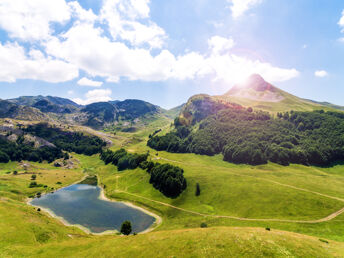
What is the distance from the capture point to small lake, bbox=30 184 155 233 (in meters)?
87.3

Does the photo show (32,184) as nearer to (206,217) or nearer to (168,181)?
(168,181)

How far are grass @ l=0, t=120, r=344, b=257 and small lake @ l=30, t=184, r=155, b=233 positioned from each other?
366 inches

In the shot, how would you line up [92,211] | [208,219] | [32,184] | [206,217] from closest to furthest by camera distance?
[208,219]
[206,217]
[92,211]
[32,184]

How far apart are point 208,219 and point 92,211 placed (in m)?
70.1

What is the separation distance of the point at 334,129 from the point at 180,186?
20082 cm

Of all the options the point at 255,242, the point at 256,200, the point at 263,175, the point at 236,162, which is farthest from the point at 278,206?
the point at 236,162

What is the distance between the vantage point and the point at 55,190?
457ft

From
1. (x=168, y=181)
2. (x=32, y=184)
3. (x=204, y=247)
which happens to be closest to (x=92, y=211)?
(x=168, y=181)

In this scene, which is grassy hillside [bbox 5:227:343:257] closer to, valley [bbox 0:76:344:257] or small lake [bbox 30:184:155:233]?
valley [bbox 0:76:344:257]

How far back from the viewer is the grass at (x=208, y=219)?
41062 millimetres

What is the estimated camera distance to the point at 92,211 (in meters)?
103

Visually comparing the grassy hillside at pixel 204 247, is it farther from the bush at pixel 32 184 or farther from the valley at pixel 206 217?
the bush at pixel 32 184

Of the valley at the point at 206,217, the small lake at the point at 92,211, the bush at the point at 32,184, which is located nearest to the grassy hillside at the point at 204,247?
the valley at the point at 206,217

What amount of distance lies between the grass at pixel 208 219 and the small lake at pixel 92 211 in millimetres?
9299
